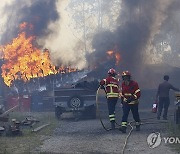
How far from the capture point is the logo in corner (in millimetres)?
8922

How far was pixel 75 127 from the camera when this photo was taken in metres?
12.8

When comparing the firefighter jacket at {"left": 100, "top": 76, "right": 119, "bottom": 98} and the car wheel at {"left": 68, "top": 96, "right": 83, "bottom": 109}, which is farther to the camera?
the car wheel at {"left": 68, "top": 96, "right": 83, "bottom": 109}

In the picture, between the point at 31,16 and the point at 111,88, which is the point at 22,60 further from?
the point at 111,88

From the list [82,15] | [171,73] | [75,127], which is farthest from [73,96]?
[82,15]

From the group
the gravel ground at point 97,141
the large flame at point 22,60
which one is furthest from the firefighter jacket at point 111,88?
the large flame at point 22,60

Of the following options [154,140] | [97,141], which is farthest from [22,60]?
[154,140]

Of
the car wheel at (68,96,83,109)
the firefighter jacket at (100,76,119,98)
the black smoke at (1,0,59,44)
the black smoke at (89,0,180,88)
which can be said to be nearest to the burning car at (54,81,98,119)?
the car wheel at (68,96,83,109)

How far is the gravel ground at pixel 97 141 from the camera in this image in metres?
8.40

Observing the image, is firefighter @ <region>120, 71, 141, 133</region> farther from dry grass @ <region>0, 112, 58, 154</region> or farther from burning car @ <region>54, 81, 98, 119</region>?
burning car @ <region>54, 81, 98, 119</region>

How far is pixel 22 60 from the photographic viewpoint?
789 inches

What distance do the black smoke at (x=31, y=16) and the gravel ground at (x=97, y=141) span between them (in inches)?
420

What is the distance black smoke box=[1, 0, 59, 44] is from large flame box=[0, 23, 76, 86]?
593mm

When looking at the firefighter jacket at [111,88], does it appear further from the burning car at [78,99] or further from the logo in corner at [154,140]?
the burning car at [78,99]

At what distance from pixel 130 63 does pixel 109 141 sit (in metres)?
13.3
